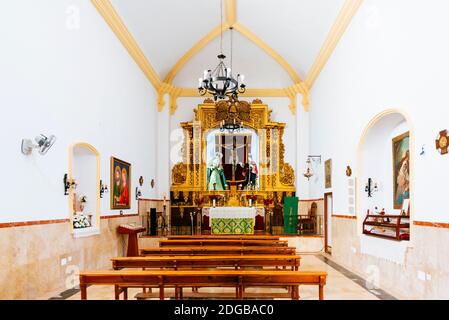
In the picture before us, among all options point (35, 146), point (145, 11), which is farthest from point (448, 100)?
point (145, 11)

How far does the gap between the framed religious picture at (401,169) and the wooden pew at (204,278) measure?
5.26m

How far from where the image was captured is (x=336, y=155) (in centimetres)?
1279

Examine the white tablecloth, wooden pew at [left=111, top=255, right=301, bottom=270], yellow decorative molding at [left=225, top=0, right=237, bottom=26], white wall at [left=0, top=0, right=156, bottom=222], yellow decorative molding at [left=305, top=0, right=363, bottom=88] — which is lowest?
wooden pew at [left=111, top=255, right=301, bottom=270]

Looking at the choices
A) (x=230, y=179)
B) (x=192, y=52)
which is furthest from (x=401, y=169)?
(x=192, y=52)

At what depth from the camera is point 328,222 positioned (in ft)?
46.1

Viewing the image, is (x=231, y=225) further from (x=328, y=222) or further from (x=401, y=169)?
(x=401, y=169)

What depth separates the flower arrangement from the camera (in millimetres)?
9509

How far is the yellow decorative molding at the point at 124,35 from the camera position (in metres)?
10.9

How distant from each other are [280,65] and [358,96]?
25.7ft

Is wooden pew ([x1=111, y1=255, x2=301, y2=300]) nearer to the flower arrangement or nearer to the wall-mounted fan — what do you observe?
the wall-mounted fan

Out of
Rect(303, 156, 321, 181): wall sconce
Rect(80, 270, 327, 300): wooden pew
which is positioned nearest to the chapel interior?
Rect(80, 270, 327, 300): wooden pew

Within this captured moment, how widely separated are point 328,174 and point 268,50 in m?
6.05

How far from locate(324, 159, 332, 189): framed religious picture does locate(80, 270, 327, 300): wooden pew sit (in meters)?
8.46

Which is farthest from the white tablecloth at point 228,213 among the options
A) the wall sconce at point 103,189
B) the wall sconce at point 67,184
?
the wall sconce at point 67,184
